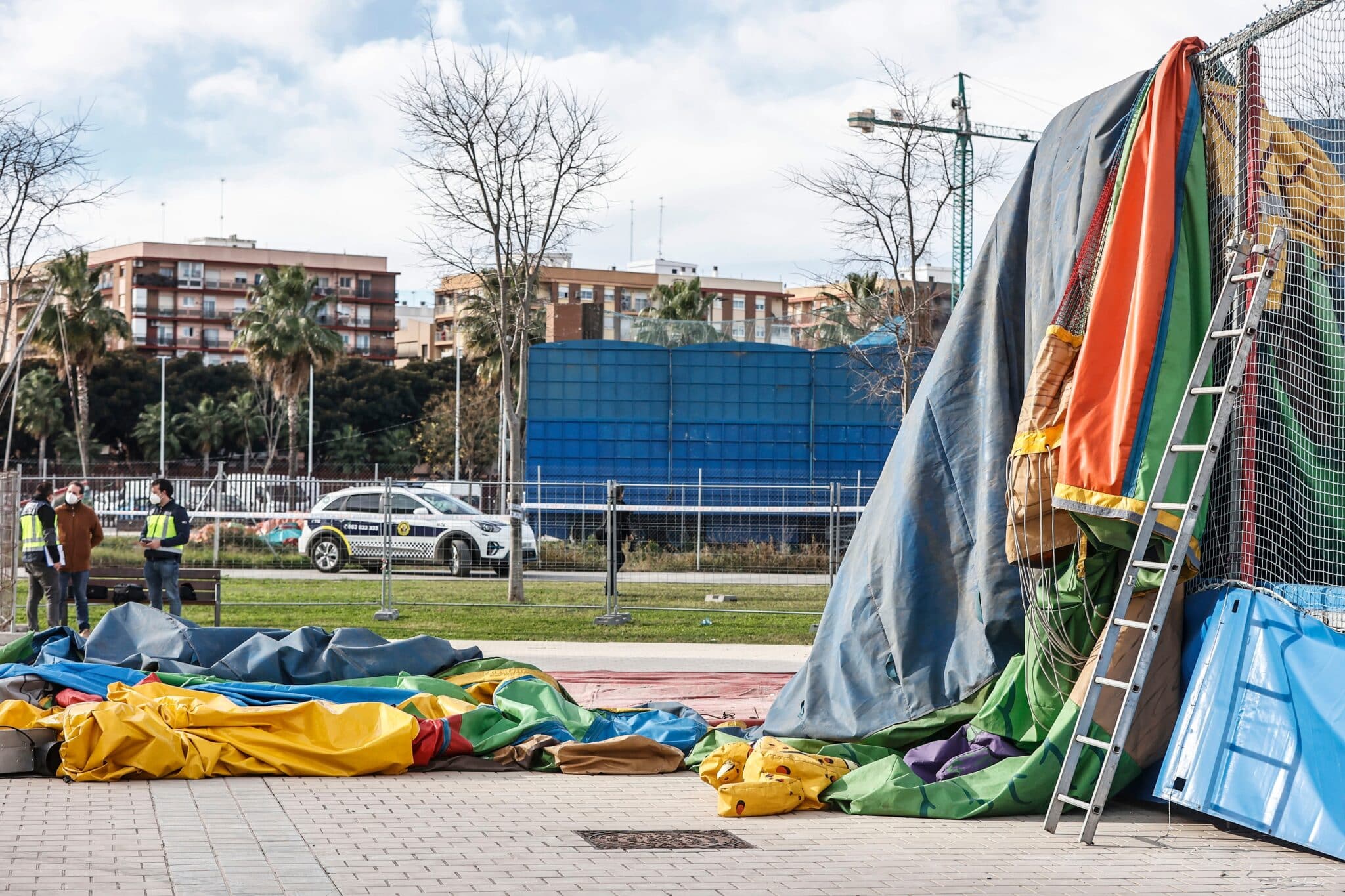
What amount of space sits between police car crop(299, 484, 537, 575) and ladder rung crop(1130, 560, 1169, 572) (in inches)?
672

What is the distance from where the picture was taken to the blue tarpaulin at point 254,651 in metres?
9.81

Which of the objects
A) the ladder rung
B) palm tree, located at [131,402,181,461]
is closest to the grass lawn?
the ladder rung

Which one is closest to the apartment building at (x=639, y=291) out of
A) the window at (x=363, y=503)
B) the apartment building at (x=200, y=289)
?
the apartment building at (x=200, y=289)

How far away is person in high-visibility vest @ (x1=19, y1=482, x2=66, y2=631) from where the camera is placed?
1516 centimetres

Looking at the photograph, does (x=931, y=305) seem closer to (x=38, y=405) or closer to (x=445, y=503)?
(x=445, y=503)

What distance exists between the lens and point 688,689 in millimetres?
12352

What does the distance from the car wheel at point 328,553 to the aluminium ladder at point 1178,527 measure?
18.2 metres

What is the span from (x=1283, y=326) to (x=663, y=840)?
13.8 ft

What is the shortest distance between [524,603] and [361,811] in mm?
11993

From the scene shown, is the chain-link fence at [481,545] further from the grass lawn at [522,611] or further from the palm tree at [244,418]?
the palm tree at [244,418]

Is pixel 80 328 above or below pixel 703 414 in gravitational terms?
above

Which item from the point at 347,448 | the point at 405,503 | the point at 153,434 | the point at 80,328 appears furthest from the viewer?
the point at 347,448

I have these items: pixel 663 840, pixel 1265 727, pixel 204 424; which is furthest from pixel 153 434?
pixel 1265 727

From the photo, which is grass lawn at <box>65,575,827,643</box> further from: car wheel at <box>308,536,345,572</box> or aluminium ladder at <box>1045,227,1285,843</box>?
aluminium ladder at <box>1045,227,1285,843</box>
